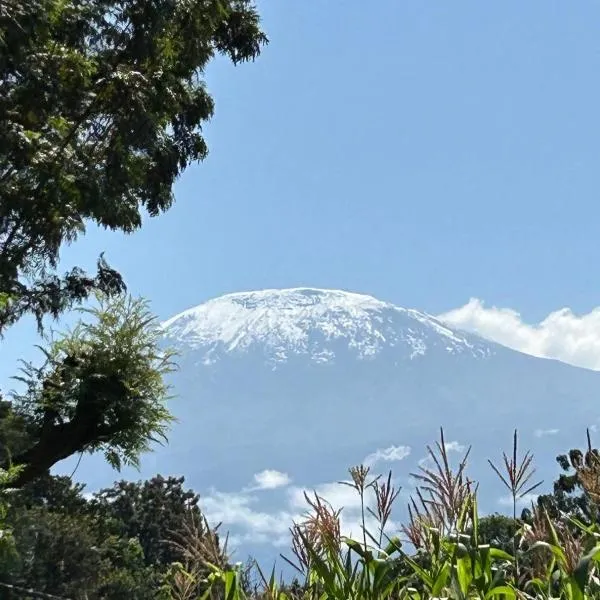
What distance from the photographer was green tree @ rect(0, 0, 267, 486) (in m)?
8.22

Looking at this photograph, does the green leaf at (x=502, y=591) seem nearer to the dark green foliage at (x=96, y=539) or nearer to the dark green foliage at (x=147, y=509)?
the dark green foliage at (x=96, y=539)

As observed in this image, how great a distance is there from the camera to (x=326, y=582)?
2.20 meters

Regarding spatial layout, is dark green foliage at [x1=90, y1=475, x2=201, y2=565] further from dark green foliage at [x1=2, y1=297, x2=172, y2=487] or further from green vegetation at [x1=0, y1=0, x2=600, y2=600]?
dark green foliage at [x1=2, y1=297, x2=172, y2=487]

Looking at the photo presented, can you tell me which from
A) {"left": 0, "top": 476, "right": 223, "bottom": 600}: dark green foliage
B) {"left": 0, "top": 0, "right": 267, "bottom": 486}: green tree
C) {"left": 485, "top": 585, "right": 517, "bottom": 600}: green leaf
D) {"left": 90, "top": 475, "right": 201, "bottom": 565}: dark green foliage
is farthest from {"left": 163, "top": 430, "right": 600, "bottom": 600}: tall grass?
{"left": 90, "top": 475, "right": 201, "bottom": 565}: dark green foliage

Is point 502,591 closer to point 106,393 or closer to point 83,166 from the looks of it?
point 106,393

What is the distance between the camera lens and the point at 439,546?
2.17m

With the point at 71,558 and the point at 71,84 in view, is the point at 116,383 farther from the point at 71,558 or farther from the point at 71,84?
the point at 71,558

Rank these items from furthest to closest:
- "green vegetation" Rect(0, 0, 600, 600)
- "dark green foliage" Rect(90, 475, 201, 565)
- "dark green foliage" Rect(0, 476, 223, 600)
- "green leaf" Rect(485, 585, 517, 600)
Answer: "dark green foliage" Rect(90, 475, 201, 565), "dark green foliage" Rect(0, 476, 223, 600), "green vegetation" Rect(0, 0, 600, 600), "green leaf" Rect(485, 585, 517, 600)

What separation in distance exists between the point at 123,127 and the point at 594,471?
837 cm

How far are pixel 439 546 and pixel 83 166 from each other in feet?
26.9

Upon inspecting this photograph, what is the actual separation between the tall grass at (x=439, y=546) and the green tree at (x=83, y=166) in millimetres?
5793

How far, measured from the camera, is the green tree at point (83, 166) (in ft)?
27.0

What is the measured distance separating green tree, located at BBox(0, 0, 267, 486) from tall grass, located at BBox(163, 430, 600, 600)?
579 cm

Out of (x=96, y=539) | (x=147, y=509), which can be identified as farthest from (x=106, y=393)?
(x=147, y=509)
